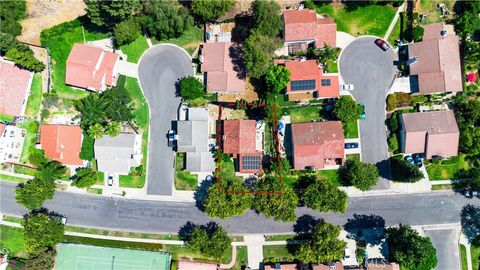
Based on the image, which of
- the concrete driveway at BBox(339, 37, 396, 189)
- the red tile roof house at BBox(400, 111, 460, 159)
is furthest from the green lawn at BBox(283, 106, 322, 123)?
the red tile roof house at BBox(400, 111, 460, 159)

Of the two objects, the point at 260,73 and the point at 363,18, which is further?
the point at 363,18

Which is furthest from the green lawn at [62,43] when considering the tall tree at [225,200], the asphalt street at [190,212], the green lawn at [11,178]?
the tall tree at [225,200]

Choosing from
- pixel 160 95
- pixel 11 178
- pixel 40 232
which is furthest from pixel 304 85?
pixel 11 178

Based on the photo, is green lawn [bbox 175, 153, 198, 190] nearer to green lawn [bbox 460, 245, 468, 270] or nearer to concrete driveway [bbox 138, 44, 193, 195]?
concrete driveway [bbox 138, 44, 193, 195]

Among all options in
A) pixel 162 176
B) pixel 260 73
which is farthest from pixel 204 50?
pixel 162 176

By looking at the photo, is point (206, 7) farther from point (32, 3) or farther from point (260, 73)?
point (32, 3)

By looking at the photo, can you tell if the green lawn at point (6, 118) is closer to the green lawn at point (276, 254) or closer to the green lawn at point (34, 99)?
the green lawn at point (34, 99)
